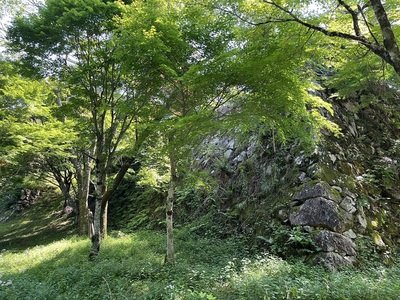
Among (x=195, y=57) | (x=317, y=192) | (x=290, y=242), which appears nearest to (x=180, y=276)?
(x=290, y=242)

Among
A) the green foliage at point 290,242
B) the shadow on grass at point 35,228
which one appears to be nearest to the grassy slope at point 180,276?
the green foliage at point 290,242

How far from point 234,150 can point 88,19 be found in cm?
697

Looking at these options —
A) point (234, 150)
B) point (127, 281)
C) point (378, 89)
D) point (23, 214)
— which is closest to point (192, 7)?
point (127, 281)

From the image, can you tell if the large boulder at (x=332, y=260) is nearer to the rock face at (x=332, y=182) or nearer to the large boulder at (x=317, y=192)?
the rock face at (x=332, y=182)

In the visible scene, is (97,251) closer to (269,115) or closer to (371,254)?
(269,115)

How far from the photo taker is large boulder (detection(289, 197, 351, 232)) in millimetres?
6323

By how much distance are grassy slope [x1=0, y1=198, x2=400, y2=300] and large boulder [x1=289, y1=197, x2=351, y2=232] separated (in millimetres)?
1104

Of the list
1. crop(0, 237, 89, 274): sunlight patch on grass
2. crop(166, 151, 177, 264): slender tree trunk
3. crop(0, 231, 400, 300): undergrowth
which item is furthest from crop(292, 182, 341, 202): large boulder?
crop(0, 237, 89, 274): sunlight patch on grass

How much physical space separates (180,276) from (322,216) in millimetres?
3621

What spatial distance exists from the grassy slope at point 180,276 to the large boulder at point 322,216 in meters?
1.10

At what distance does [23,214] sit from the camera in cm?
2080

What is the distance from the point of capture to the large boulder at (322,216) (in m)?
6.32

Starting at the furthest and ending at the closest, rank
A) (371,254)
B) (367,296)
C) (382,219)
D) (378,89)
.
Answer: (378,89), (382,219), (371,254), (367,296)

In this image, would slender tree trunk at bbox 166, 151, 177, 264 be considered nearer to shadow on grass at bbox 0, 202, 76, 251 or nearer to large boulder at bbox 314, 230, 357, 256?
large boulder at bbox 314, 230, 357, 256
